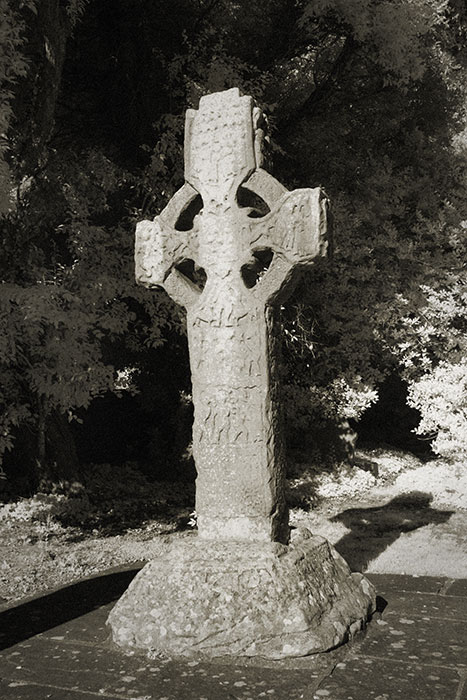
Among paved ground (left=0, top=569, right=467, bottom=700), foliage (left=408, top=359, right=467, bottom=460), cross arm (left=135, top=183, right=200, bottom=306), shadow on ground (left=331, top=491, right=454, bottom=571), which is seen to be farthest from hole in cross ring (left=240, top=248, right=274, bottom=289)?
foliage (left=408, top=359, right=467, bottom=460)

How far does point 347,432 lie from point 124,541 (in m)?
4.69

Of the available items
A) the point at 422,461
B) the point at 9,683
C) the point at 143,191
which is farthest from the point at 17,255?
the point at 422,461

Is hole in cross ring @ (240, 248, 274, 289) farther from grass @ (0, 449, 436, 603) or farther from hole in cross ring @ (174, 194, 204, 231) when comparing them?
grass @ (0, 449, 436, 603)

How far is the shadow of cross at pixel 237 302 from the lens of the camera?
14.2 feet

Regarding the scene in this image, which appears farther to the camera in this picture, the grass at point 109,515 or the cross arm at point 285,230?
the grass at point 109,515

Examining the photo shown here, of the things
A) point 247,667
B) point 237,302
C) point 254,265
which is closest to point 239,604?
point 247,667

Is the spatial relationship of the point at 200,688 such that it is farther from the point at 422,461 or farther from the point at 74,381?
the point at 422,461

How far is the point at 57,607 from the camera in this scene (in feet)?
15.1

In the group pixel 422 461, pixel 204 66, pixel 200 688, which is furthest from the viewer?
pixel 422 461

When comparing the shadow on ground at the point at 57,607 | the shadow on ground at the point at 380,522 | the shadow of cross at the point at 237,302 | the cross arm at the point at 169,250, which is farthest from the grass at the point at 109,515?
the cross arm at the point at 169,250

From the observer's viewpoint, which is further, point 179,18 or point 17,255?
point 179,18

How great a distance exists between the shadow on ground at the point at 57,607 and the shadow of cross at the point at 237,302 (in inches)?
35.1

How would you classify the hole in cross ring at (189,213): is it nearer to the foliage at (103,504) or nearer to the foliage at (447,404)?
the foliage at (103,504)

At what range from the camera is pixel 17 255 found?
338 inches
